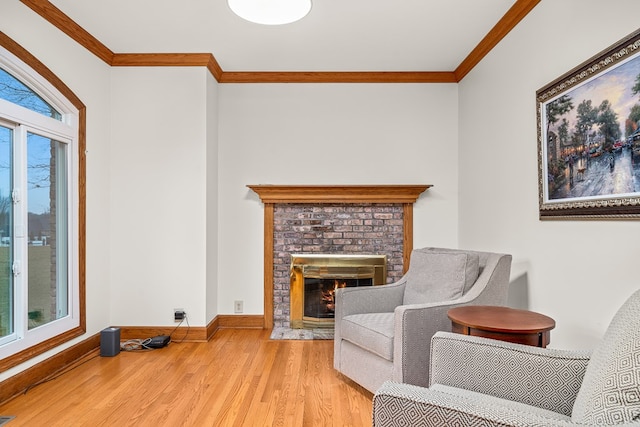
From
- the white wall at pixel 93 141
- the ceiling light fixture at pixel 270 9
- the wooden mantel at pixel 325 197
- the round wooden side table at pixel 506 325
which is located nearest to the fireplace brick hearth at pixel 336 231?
the wooden mantel at pixel 325 197

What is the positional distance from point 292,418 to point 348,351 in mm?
591

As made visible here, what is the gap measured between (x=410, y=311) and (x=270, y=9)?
183cm

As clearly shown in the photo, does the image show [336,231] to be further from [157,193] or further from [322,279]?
[157,193]

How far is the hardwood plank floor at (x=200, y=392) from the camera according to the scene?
2.16 metres

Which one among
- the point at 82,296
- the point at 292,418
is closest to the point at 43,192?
the point at 82,296

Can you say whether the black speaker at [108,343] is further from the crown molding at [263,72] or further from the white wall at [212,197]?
the crown molding at [263,72]

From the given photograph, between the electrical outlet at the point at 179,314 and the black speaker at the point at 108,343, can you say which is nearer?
the black speaker at the point at 108,343

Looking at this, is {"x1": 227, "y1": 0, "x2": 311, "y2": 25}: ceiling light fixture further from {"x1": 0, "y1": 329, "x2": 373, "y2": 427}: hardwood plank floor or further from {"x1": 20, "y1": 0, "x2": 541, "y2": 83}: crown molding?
{"x1": 0, "y1": 329, "x2": 373, "y2": 427}: hardwood plank floor

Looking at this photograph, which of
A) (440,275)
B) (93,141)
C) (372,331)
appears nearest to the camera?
(372,331)

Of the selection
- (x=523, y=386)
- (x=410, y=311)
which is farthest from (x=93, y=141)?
(x=523, y=386)

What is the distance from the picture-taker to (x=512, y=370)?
1438 mm

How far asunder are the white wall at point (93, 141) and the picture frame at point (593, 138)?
3.39 metres

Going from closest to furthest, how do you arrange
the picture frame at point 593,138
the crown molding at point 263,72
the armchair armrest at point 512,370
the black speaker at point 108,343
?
1. the armchair armrest at point 512,370
2. the picture frame at point 593,138
3. the crown molding at point 263,72
4. the black speaker at point 108,343

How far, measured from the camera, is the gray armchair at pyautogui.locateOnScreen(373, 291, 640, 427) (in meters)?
0.98
